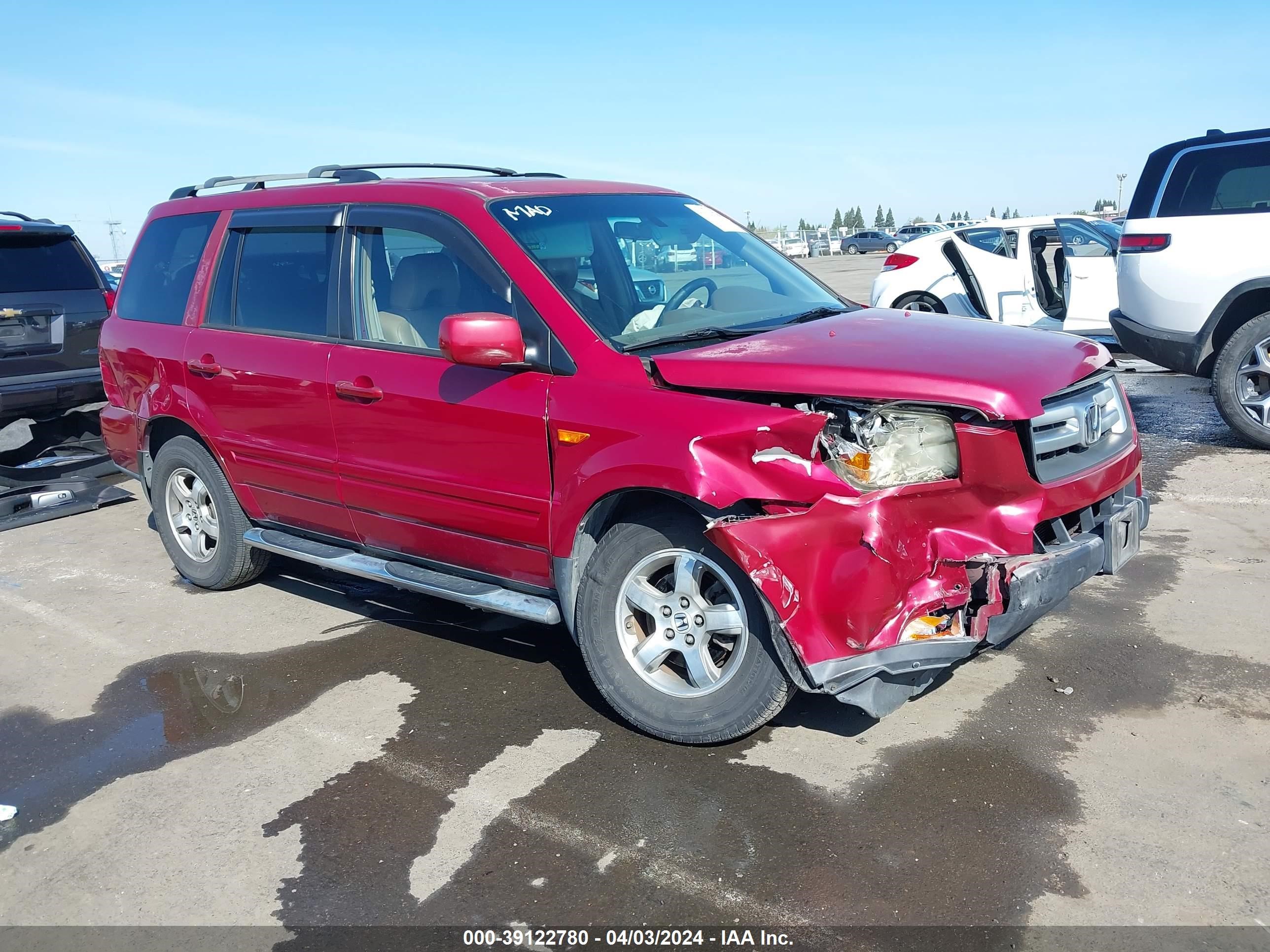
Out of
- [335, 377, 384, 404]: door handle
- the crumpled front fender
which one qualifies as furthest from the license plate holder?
[335, 377, 384, 404]: door handle

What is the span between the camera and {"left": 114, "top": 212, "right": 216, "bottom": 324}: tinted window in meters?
5.42

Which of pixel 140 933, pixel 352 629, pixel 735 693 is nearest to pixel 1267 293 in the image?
pixel 735 693

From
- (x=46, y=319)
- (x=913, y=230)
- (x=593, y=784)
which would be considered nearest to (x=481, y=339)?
(x=593, y=784)

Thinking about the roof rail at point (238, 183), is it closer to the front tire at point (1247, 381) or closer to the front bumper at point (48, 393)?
the front bumper at point (48, 393)

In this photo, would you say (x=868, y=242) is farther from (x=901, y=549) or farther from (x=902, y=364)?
(x=901, y=549)

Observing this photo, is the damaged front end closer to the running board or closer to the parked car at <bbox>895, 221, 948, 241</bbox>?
the running board

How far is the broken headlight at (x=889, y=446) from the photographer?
10.9 ft

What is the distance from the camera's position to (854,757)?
11.7 feet

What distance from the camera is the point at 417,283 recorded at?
4.34 meters

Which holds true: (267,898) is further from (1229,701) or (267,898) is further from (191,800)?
(1229,701)

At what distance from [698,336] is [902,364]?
0.84m

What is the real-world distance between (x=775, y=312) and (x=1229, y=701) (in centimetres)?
222

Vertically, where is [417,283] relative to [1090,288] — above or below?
above

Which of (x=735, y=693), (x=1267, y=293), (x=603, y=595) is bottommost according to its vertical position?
(x=735, y=693)
